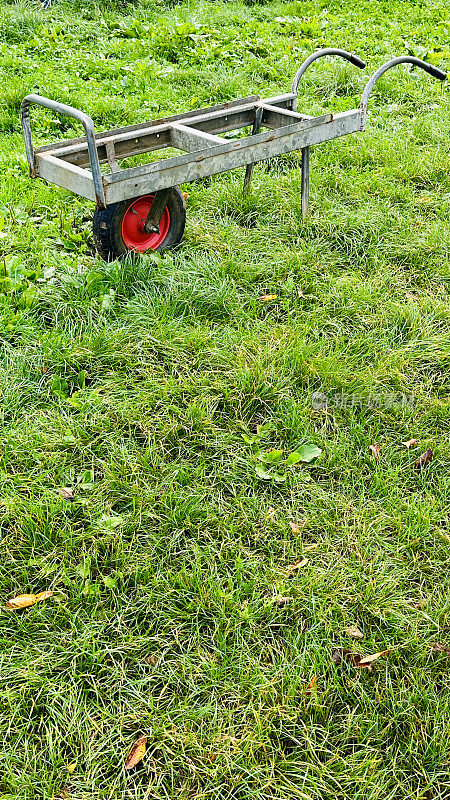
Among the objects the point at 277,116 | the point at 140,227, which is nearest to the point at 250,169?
the point at 277,116

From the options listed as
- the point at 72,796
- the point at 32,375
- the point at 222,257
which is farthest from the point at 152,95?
the point at 72,796

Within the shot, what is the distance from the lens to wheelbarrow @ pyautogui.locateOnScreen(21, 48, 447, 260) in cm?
385

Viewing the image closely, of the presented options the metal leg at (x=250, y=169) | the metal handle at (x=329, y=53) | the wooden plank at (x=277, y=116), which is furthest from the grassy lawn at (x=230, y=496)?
the metal handle at (x=329, y=53)

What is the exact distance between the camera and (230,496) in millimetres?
3109

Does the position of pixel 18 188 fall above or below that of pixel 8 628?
above

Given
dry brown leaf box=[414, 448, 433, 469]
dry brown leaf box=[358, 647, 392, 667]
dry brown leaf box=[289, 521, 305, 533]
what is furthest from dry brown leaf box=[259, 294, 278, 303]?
dry brown leaf box=[358, 647, 392, 667]

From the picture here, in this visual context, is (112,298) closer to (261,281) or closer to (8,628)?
(261,281)

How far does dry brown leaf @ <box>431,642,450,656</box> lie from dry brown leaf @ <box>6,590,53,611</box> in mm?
1350

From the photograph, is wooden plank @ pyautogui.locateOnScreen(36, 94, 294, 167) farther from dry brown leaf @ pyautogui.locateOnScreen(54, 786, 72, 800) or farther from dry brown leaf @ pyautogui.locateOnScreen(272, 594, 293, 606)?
dry brown leaf @ pyautogui.locateOnScreen(54, 786, 72, 800)

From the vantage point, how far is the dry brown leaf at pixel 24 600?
8.51 ft

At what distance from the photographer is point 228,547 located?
286 centimetres

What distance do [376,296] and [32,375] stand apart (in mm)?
2050

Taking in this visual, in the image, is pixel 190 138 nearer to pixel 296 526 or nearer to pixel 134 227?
pixel 134 227

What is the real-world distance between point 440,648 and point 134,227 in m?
2.98
